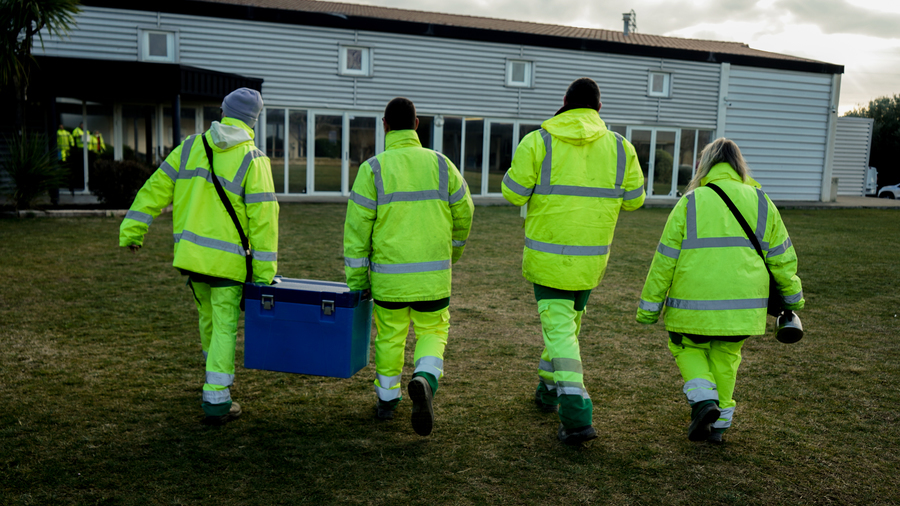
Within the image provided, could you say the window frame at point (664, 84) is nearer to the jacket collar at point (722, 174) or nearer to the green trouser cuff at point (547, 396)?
A: the jacket collar at point (722, 174)

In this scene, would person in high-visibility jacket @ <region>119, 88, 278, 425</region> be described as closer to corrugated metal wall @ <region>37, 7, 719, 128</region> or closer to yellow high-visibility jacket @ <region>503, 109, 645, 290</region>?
yellow high-visibility jacket @ <region>503, 109, 645, 290</region>

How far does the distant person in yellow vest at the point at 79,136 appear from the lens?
1742cm

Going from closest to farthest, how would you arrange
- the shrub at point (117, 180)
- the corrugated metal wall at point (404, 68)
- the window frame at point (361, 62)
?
1. the shrub at point (117, 180)
2. the corrugated metal wall at point (404, 68)
3. the window frame at point (361, 62)

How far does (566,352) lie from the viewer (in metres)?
3.81

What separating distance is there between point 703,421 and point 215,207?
300cm

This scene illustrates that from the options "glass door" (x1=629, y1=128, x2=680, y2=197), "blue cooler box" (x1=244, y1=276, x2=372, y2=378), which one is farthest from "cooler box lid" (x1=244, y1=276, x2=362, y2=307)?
"glass door" (x1=629, y1=128, x2=680, y2=197)

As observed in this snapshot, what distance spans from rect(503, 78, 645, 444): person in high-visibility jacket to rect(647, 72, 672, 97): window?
67.7 ft

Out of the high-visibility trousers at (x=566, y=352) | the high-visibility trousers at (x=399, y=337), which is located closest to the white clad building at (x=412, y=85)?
the high-visibility trousers at (x=399, y=337)

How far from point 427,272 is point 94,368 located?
8.94ft

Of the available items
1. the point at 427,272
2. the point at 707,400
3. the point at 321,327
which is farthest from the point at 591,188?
the point at 321,327

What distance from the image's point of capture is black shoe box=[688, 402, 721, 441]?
11.9ft

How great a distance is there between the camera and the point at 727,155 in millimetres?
3891

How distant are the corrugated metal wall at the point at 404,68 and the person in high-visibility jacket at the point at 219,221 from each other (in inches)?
630

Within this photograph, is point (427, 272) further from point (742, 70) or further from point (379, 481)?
point (742, 70)
